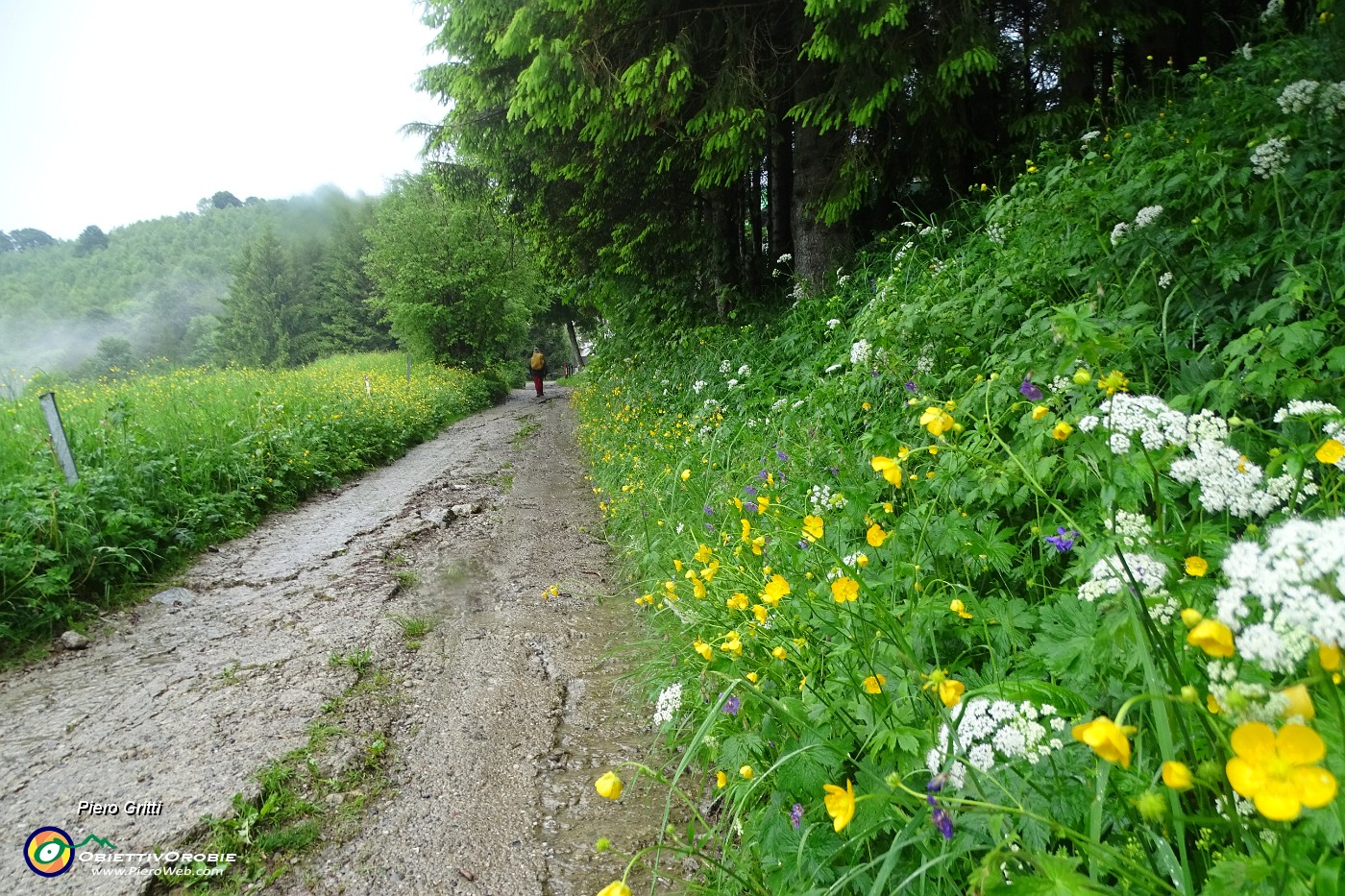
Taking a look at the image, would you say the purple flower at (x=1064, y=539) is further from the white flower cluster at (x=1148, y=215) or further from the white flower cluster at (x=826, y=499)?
the white flower cluster at (x=1148, y=215)

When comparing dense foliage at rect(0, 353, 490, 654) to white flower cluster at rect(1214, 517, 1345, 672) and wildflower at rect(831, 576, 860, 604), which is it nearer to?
wildflower at rect(831, 576, 860, 604)

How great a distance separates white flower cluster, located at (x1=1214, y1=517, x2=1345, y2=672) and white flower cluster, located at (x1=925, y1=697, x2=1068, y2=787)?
37 cm

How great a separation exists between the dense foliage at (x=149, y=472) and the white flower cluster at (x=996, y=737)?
15.4ft

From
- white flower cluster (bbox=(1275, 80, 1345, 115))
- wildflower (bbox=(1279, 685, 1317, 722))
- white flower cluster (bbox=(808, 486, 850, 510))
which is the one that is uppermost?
white flower cluster (bbox=(1275, 80, 1345, 115))

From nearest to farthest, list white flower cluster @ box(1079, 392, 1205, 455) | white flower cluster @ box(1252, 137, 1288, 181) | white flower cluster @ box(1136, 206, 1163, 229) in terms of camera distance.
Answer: white flower cluster @ box(1079, 392, 1205, 455) < white flower cluster @ box(1252, 137, 1288, 181) < white flower cluster @ box(1136, 206, 1163, 229)

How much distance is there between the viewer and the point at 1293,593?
68 centimetres

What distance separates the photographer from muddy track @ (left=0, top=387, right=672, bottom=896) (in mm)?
1934

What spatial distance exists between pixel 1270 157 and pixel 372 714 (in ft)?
14.2

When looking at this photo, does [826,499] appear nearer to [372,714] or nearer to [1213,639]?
[1213,639]

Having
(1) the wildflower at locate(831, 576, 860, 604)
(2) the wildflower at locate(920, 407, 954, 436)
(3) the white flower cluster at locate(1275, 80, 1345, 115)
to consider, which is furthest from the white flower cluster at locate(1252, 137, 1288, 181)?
(1) the wildflower at locate(831, 576, 860, 604)

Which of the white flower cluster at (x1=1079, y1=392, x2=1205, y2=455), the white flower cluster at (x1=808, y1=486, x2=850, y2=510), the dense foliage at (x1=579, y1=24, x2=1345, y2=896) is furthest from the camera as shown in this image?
the white flower cluster at (x1=808, y1=486, x2=850, y2=510)

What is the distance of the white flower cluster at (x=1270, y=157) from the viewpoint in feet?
7.98

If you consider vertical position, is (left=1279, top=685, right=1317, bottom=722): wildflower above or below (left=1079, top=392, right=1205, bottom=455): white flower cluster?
below

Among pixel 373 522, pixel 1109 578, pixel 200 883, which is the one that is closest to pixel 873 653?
pixel 1109 578
